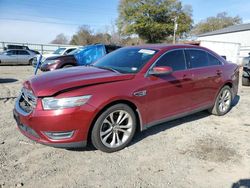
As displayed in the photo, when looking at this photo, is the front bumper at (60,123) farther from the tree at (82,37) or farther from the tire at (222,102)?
the tree at (82,37)

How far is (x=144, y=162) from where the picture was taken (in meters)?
3.36

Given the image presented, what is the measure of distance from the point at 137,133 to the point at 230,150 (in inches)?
62.1

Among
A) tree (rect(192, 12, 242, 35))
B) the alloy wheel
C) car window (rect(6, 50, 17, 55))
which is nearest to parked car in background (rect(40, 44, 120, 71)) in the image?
the alloy wheel

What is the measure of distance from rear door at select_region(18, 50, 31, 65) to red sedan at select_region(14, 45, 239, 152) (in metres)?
16.8

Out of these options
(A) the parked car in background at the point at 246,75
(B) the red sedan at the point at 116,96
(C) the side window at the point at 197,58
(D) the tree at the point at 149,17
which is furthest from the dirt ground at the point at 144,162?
(D) the tree at the point at 149,17

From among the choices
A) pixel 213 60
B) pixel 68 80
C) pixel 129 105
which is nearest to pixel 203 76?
pixel 213 60

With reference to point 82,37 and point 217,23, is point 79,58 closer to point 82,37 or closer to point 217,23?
point 82,37

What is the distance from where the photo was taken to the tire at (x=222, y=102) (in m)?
5.34

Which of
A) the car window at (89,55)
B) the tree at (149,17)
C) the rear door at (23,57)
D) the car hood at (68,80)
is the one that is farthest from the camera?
the tree at (149,17)

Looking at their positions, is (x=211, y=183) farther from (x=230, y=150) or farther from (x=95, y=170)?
(x=95, y=170)

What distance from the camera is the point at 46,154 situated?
3.51 meters

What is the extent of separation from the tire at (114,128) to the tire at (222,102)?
251 cm

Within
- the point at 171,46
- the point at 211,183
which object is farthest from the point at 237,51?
the point at 211,183

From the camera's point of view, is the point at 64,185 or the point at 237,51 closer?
the point at 64,185
